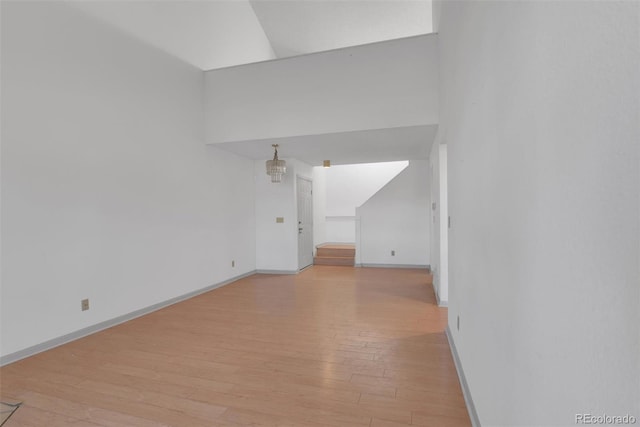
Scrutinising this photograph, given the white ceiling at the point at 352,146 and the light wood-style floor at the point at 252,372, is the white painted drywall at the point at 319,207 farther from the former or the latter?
the light wood-style floor at the point at 252,372

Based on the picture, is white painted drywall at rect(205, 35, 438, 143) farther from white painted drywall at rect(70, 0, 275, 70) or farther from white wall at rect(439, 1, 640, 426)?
white wall at rect(439, 1, 640, 426)

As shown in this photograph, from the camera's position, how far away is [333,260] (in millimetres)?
7348

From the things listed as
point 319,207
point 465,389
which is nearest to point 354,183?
point 319,207

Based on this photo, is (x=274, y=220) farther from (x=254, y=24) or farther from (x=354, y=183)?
(x=254, y=24)

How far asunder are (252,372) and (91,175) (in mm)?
2717

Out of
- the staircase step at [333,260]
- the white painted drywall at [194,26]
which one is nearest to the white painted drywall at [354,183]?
the staircase step at [333,260]

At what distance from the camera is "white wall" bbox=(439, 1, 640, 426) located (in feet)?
1.79

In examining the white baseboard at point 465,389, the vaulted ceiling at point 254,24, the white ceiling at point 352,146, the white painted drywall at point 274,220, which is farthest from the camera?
the white painted drywall at point 274,220

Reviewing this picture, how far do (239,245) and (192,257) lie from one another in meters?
1.28

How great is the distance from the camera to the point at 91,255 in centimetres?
323

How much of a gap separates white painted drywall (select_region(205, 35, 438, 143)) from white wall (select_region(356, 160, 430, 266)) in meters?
2.80

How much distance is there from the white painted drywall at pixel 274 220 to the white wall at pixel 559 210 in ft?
16.1

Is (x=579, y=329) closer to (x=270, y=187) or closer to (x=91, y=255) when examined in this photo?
(x=91, y=255)

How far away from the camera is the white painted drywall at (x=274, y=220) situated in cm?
627
